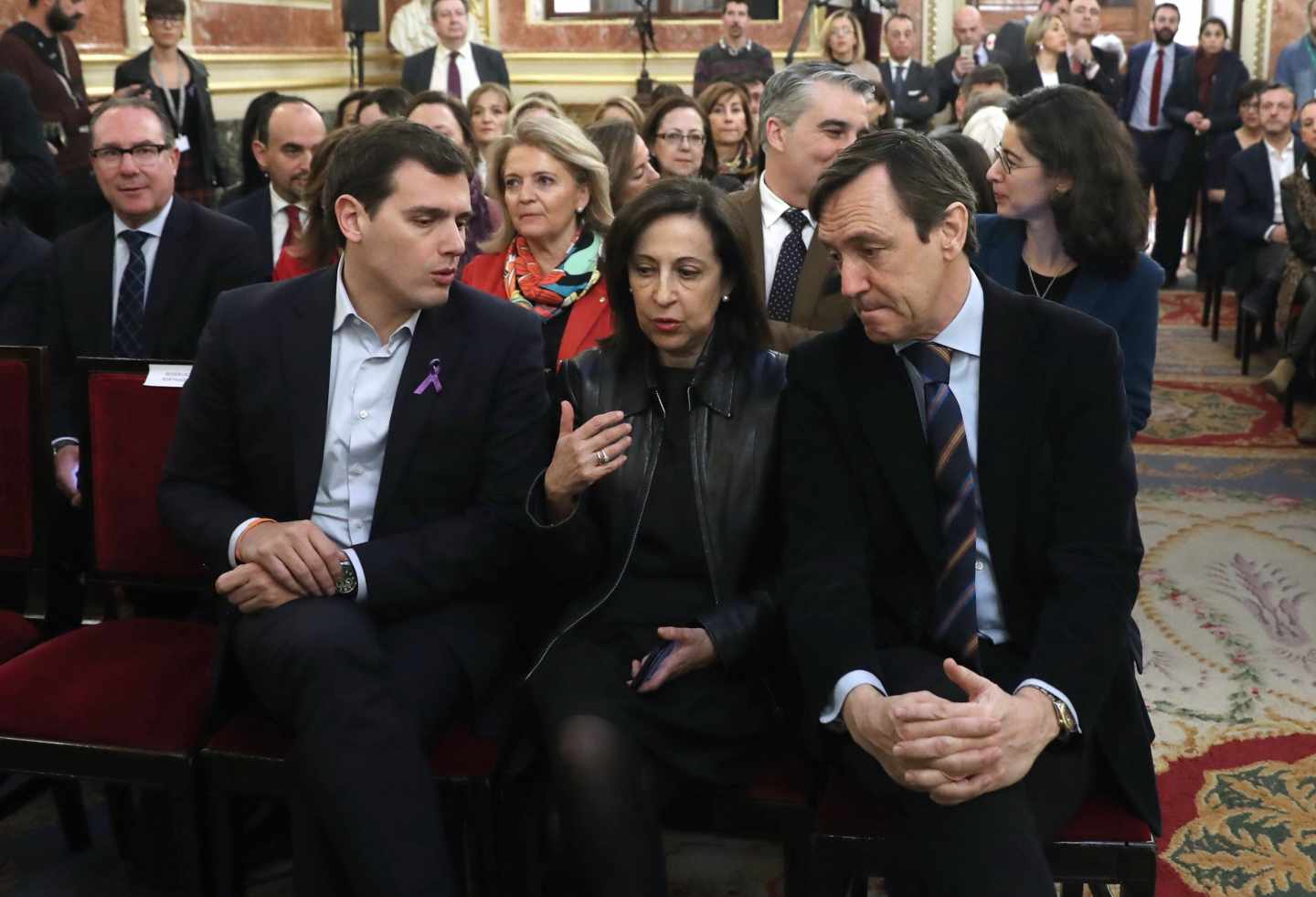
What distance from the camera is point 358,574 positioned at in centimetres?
227

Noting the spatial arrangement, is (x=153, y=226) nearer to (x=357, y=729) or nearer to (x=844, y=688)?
(x=357, y=729)

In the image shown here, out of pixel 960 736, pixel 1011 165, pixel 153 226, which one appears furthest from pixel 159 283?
pixel 960 736

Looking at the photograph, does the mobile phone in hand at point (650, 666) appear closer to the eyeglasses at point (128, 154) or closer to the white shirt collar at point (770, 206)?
the white shirt collar at point (770, 206)

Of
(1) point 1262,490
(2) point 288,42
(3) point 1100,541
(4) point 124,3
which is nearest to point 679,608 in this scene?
(3) point 1100,541

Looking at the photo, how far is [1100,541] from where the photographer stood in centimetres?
197

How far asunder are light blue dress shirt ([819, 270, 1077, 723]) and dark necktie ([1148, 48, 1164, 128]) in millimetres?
7899

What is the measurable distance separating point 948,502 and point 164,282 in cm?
208

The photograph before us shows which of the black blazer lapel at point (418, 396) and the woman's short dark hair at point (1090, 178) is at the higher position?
the woman's short dark hair at point (1090, 178)

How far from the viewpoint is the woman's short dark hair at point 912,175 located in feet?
6.63

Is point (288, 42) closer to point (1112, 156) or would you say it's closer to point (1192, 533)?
point (1192, 533)

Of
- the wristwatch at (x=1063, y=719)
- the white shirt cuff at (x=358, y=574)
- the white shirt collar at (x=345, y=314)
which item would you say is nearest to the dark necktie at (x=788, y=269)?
the white shirt collar at (x=345, y=314)

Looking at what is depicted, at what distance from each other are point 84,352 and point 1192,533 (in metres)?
3.28

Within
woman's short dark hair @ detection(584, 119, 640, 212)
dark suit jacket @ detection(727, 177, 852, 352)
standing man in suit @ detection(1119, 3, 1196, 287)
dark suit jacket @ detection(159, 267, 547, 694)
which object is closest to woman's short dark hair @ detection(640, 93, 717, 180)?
woman's short dark hair @ detection(584, 119, 640, 212)

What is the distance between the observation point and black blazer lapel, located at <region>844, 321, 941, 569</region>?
2.01 m
